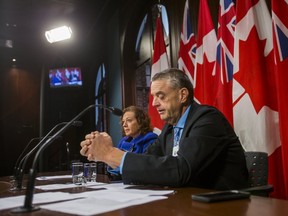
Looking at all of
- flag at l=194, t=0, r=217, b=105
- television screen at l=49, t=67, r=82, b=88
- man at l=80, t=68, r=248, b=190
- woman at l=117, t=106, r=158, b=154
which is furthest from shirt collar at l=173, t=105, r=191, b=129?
television screen at l=49, t=67, r=82, b=88

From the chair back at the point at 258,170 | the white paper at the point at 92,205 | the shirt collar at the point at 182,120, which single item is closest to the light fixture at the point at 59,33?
the shirt collar at the point at 182,120

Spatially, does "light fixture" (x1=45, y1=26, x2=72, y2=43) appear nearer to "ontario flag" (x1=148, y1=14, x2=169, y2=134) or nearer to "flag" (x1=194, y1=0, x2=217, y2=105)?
"ontario flag" (x1=148, y1=14, x2=169, y2=134)

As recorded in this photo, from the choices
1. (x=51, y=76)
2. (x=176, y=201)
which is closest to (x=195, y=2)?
(x=176, y=201)

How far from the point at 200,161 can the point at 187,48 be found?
6.17ft

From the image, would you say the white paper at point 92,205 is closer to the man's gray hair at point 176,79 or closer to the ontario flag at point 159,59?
the man's gray hair at point 176,79

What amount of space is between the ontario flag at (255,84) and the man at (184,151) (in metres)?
0.48

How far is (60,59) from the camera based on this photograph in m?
7.98

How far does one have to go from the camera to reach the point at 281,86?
1.77m

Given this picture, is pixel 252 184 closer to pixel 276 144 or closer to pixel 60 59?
pixel 276 144

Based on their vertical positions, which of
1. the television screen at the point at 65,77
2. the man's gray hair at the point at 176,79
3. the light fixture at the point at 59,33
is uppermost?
the light fixture at the point at 59,33

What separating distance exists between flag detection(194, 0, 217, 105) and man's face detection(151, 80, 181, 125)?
84 cm

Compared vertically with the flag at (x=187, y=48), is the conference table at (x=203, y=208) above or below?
below

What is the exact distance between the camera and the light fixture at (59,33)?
16.3 ft

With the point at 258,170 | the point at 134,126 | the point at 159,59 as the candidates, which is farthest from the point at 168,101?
the point at 159,59
